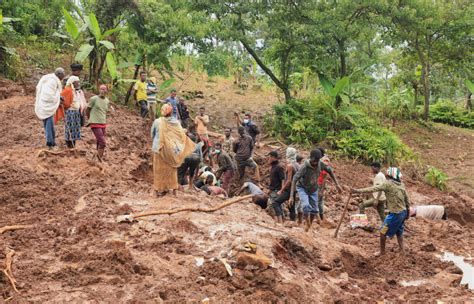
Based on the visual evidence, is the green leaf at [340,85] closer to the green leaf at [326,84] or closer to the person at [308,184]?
the green leaf at [326,84]

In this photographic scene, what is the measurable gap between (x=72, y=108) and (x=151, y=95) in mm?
5107

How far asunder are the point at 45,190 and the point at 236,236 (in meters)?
3.29

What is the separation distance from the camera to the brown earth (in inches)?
204

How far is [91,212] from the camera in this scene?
712 centimetres

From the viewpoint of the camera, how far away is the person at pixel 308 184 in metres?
8.70

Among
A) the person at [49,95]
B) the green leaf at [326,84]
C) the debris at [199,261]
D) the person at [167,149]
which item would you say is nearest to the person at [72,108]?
the person at [49,95]

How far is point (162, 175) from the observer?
327 inches

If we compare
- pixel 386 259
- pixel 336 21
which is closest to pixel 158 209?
pixel 386 259

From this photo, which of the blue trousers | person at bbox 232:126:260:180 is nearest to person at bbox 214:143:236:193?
person at bbox 232:126:260:180

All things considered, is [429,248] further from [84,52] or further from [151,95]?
[84,52]

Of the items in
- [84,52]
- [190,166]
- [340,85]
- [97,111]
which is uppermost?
[84,52]

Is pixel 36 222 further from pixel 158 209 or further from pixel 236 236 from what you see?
pixel 236 236

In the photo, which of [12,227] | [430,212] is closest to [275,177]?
[430,212]

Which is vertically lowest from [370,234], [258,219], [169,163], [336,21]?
[370,234]
